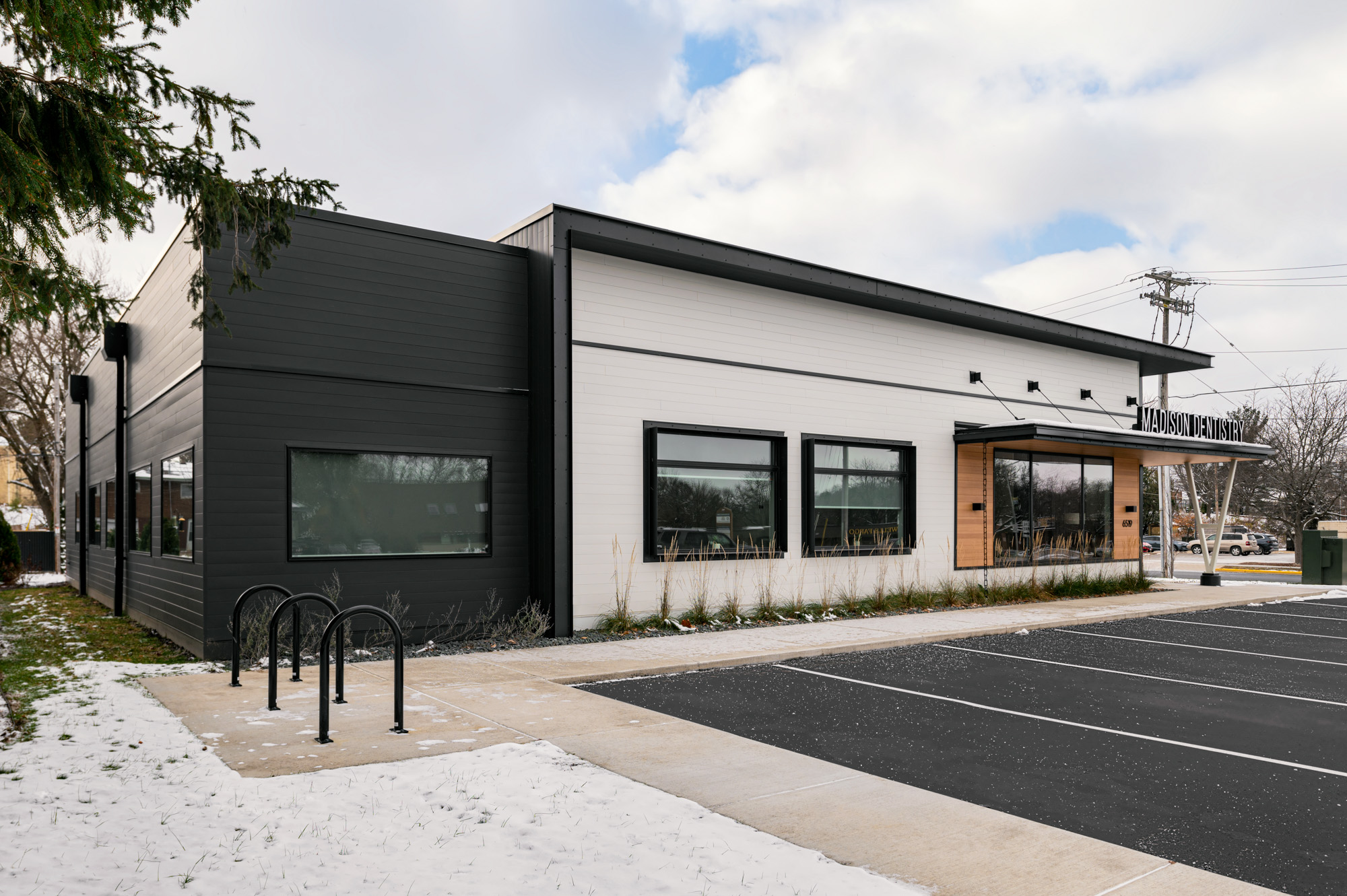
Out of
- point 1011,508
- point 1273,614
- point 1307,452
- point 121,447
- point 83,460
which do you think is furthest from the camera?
point 1307,452

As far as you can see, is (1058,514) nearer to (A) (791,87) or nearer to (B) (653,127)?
(A) (791,87)

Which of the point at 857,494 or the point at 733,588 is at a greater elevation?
the point at 857,494

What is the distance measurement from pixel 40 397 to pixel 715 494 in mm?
27992

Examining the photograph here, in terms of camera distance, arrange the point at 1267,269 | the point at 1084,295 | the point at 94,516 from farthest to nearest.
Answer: the point at 1084,295 → the point at 1267,269 → the point at 94,516

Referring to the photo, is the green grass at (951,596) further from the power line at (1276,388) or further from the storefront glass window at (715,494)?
the power line at (1276,388)

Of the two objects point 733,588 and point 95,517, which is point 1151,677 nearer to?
point 733,588

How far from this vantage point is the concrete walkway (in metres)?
3.96

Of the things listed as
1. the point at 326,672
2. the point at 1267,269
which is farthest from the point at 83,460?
the point at 1267,269

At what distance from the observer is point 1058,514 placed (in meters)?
18.8

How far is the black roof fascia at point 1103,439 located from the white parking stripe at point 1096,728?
331 inches

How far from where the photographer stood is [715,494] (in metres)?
13.5

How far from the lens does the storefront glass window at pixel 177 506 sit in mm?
10492

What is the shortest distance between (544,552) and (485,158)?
11.1 metres

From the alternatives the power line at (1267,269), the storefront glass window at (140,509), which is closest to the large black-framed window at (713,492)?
the storefront glass window at (140,509)
